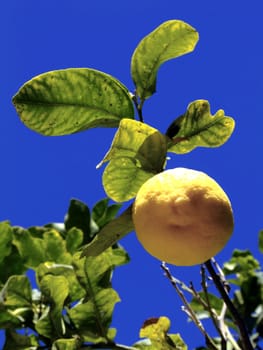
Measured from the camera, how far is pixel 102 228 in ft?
3.90

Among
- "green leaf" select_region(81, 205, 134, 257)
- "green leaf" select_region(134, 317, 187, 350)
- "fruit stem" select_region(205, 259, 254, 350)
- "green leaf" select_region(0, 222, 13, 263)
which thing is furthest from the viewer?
"green leaf" select_region(0, 222, 13, 263)

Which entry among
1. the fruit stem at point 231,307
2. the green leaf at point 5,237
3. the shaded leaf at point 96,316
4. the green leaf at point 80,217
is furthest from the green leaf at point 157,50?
the green leaf at point 80,217

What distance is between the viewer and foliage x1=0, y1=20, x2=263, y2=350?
1.12 m

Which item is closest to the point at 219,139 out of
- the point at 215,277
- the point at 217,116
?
the point at 217,116

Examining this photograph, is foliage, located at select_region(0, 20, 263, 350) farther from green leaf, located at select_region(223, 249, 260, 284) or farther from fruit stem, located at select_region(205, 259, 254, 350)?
green leaf, located at select_region(223, 249, 260, 284)

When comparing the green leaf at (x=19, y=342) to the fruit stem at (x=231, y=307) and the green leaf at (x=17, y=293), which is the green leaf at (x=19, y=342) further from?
the fruit stem at (x=231, y=307)

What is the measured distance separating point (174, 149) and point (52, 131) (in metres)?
0.23

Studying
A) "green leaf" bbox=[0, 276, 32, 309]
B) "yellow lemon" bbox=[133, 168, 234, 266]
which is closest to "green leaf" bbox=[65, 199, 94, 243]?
"green leaf" bbox=[0, 276, 32, 309]

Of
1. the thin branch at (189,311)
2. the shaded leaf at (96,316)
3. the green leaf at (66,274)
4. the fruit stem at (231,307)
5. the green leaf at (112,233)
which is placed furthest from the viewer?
the green leaf at (66,274)

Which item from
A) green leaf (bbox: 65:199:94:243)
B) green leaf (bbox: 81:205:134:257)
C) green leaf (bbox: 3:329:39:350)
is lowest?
green leaf (bbox: 81:205:134:257)

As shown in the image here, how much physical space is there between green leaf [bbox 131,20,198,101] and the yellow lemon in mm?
272

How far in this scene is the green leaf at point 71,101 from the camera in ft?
3.67

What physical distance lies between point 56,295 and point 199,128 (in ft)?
2.49

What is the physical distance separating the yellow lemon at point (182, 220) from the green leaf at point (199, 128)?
0.44 ft
